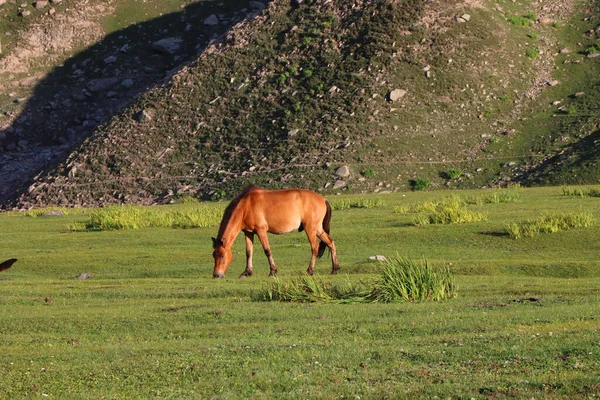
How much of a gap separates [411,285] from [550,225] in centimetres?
1123

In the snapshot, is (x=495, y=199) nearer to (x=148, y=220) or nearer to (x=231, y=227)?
(x=148, y=220)

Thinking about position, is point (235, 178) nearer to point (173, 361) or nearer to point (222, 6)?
point (222, 6)

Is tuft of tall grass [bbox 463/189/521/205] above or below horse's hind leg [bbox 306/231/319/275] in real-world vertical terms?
below

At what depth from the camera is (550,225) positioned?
27.3 metres

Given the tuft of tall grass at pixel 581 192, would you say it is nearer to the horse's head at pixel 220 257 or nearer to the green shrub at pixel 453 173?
the green shrub at pixel 453 173

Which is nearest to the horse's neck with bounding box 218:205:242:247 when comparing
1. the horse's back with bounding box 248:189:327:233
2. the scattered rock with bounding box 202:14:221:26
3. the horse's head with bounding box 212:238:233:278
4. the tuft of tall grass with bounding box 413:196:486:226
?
the horse's head with bounding box 212:238:233:278

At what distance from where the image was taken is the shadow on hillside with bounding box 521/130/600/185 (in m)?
52.5

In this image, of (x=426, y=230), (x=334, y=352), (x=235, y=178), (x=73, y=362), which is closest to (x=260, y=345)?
(x=334, y=352)

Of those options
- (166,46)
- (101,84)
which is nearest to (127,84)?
(101,84)

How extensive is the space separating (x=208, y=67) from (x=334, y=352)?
58491 mm

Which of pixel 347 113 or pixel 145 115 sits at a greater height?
pixel 145 115

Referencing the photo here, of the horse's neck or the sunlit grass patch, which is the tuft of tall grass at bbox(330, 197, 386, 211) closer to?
the horse's neck

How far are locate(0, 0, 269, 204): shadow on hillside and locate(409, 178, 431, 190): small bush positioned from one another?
22.5 meters

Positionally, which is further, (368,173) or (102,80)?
(102,80)
